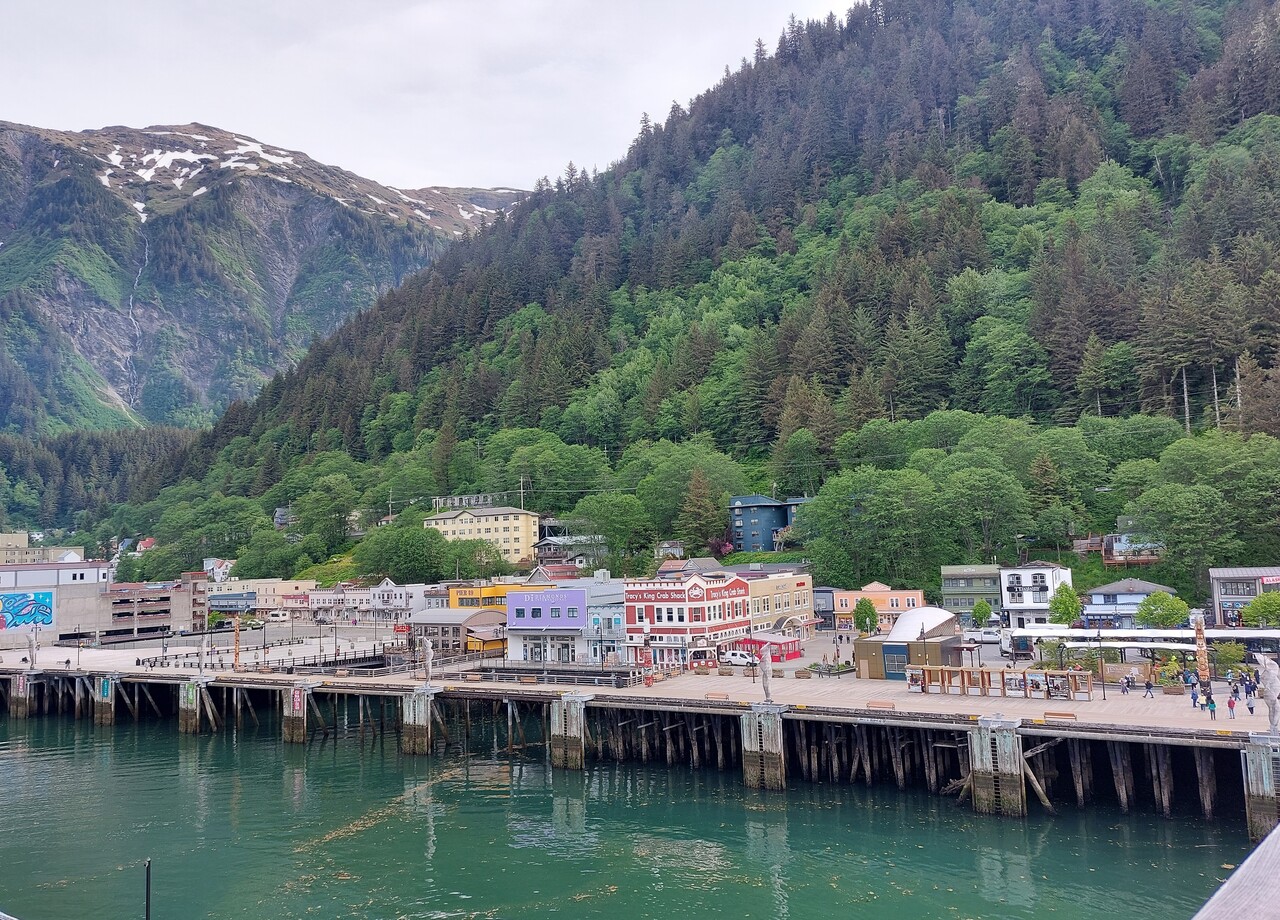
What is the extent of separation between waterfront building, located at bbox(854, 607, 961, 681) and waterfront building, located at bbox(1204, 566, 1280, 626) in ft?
72.7

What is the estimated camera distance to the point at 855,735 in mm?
42719

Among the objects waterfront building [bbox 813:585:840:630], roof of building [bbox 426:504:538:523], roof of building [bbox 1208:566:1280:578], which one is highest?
roof of building [bbox 426:504:538:523]

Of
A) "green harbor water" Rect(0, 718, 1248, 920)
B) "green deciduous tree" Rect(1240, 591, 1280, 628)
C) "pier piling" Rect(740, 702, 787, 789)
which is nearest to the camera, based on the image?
"green harbor water" Rect(0, 718, 1248, 920)

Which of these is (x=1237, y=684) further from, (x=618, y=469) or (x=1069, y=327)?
(x=618, y=469)

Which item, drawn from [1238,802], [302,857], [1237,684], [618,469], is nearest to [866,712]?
[1238,802]

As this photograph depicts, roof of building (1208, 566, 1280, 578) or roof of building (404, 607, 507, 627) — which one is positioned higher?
roof of building (1208, 566, 1280, 578)

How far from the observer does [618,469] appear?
134 metres

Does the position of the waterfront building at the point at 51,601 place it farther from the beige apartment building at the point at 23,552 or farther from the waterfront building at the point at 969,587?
the waterfront building at the point at 969,587

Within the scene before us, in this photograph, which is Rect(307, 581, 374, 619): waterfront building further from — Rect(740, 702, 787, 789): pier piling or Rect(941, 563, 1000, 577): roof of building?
Rect(740, 702, 787, 789): pier piling

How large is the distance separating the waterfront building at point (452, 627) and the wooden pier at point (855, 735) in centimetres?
1263

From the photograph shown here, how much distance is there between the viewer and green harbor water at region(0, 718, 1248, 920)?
98.3ft

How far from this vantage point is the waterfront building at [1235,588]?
202ft

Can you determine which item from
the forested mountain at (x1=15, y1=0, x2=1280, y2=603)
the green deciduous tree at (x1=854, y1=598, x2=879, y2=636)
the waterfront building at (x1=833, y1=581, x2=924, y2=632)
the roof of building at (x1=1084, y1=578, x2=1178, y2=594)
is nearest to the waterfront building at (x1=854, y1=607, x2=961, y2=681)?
the green deciduous tree at (x1=854, y1=598, x2=879, y2=636)

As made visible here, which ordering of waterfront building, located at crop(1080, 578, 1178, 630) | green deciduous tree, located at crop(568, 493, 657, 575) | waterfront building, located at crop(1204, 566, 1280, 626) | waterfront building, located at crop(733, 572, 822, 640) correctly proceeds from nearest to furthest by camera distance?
1. waterfront building, located at crop(1204, 566, 1280, 626)
2. waterfront building, located at crop(1080, 578, 1178, 630)
3. waterfront building, located at crop(733, 572, 822, 640)
4. green deciduous tree, located at crop(568, 493, 657, 575)
